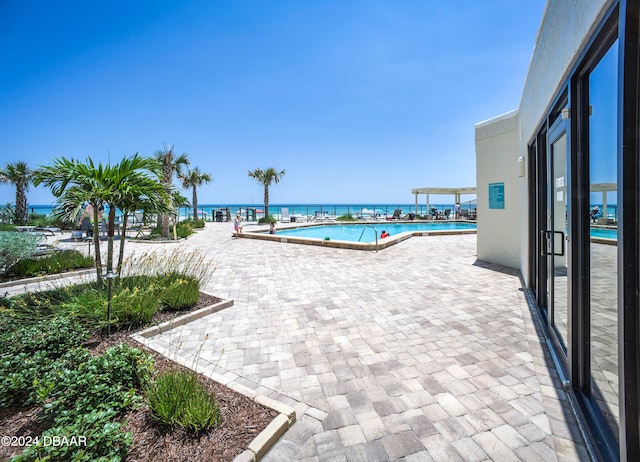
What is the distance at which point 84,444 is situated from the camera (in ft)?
4.24

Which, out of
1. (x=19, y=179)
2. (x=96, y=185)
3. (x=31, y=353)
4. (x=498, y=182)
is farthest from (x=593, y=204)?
(x=19, y=179)

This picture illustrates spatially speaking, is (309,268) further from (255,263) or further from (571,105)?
(571,105)

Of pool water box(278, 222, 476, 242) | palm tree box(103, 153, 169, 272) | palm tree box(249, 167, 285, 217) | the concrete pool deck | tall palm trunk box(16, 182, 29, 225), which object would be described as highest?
palm tree box(249, 167, 285, 217)

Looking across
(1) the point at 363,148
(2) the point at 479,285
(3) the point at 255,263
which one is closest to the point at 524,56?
(2) the point at 479,285

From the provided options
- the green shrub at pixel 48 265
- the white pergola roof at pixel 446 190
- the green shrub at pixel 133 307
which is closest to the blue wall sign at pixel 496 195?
the green shrub at pixel 133 307

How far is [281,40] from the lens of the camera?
8.58 m

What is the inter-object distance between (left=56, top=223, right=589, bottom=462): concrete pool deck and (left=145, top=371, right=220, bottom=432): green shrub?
40cm

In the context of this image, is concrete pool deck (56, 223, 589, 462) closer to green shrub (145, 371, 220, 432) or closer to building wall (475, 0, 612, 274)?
green shrub (145, 371, 220, 432)

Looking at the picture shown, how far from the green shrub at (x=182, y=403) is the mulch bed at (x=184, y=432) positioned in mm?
50

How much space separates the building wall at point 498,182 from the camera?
568cm

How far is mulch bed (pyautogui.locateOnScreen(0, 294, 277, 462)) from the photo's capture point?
4.73 ft

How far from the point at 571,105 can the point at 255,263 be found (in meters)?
6.52

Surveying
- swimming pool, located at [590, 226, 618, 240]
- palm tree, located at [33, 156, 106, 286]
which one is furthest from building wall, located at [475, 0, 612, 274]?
palm tree, located at [33, 156, 106, 286]

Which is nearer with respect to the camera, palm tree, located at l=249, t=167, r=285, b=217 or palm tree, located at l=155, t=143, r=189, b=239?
palm tree, located at l=155, t=143, r=189, b=239
